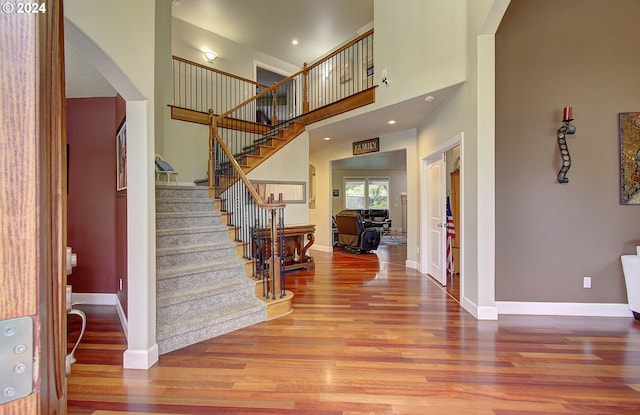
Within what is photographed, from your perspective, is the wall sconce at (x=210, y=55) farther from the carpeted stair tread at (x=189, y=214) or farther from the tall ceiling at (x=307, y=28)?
the carpeted stair tread at (x=189, y=214)

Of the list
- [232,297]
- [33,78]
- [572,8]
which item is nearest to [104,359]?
[232,297]

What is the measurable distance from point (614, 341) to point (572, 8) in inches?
137

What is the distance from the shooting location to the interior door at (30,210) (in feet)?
1.12

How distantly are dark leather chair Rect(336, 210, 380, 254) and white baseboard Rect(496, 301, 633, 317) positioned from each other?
3.68 meters

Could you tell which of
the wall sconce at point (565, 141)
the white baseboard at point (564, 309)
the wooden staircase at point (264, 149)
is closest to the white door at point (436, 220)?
the white baseboard at point (564, 309)

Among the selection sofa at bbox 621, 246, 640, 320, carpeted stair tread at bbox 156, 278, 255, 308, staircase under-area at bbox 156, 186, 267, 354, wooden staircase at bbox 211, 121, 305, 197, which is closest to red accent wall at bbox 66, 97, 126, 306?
staircase under-area at bbox 156, 186, 267, 354

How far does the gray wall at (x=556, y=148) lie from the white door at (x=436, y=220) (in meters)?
1.16

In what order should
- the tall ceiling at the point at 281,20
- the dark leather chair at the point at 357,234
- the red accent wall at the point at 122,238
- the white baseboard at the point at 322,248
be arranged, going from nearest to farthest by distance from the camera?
the red accent wall at the point at 122,238 → the tall ceiling at the point at 281,20 → the dark leather chair at the point at 357,234 → the white baseboard at the point at 322,248

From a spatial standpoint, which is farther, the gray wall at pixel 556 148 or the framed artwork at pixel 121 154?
the gray wall at pixel 556 148

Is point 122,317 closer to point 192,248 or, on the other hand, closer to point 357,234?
point 192,248

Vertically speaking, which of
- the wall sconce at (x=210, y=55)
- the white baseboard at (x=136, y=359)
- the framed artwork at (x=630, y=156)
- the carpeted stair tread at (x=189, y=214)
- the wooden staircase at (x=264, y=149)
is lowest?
the white baseboard at (x=136, y=359)

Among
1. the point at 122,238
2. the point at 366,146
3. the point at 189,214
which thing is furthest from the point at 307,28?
the point at 122,238

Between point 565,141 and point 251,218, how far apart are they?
3766 mm

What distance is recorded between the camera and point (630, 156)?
3.15 metres
